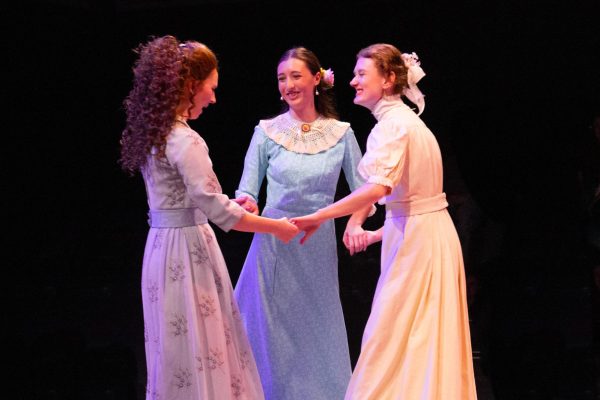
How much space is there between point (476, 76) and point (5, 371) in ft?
9.28

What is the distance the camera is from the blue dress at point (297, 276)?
358cm

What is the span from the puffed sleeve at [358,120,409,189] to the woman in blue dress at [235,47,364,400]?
2.02 feet

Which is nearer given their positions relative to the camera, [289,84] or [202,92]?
[202,92]

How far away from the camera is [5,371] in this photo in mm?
4387

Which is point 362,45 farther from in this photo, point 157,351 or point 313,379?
point 157,351

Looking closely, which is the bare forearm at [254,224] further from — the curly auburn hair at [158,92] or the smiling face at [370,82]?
the smiling face at [370,82]

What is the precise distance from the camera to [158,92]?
292 centimetres

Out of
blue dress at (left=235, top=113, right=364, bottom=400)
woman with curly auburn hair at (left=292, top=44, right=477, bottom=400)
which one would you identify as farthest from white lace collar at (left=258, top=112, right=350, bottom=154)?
woman with curly auburn hair at (left=292, top=44, right=477, bottom=400)

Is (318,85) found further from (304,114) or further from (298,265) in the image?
(298,265)

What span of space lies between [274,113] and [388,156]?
4.83ft

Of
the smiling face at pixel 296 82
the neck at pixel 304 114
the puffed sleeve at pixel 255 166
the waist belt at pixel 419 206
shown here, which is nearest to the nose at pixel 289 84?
the smiling face at pixel 296 82

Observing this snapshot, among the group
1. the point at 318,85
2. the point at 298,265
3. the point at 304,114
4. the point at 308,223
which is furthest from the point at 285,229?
the point at 318,85

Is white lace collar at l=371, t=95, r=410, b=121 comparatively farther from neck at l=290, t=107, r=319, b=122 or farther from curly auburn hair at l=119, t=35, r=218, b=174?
curly auburn hair at l=119, t=35, r=218, b=174

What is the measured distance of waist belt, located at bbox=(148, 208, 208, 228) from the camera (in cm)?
296
